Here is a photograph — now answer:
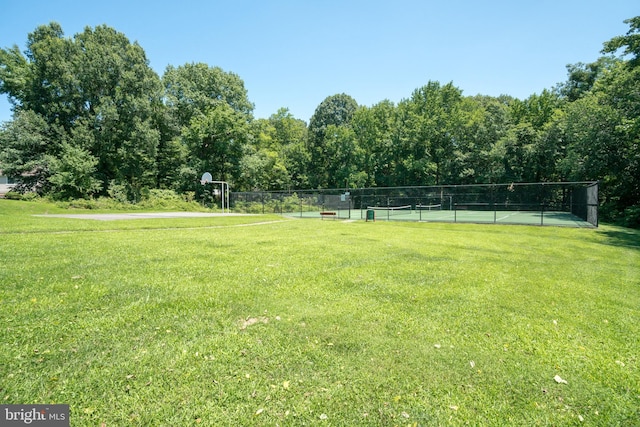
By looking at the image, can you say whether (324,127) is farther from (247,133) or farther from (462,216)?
(462,216)

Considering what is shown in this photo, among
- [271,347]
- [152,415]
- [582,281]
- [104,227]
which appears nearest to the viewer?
[152,415]

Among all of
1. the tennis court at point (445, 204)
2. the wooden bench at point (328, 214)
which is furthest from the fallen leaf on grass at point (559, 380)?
the wooden bench at point (328, 214)

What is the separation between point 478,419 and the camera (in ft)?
6.97

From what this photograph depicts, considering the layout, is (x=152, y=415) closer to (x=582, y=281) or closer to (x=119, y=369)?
(x=119, y=369)

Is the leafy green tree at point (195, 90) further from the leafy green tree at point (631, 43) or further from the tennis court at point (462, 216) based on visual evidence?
the leafy green tree at point (631, 43)

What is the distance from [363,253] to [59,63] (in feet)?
109

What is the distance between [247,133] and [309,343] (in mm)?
34417

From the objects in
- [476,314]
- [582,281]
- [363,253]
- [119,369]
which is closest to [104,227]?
[363,253]
